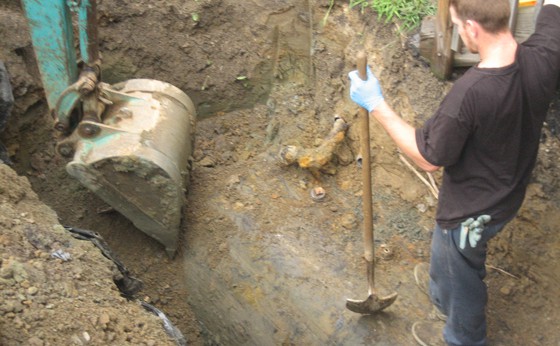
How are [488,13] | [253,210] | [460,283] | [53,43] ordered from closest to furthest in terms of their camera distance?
[488,13], [460,283], [53,43], [253,210]

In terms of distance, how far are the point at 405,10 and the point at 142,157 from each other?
199 cm

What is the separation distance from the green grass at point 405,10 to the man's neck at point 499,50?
1.68m

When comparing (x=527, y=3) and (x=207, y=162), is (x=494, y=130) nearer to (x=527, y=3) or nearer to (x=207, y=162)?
(x=527, y=3)

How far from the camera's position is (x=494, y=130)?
262 cm

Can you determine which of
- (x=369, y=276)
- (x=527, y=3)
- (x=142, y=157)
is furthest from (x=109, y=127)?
(x=527, y=3)

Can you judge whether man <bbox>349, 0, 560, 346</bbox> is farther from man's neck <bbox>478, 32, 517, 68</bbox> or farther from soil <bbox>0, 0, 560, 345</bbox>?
soil <bbox>0, 0, 560, 345</bbox>

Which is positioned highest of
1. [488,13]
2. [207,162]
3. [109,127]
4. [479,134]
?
[488,13]

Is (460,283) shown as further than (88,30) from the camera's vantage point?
No

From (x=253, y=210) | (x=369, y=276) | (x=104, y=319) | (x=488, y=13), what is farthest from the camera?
(x=253, y=210)

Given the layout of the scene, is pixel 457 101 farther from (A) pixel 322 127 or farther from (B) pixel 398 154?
(A) pixel 322 127

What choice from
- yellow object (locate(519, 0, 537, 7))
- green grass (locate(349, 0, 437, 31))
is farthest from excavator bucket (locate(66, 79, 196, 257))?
yellow object (locate(519, 0, 537, 7))

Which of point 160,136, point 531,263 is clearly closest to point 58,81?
point 160,136

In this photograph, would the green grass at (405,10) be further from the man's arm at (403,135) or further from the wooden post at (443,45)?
the man's arm at (403,135)

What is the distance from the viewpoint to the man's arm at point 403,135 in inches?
108
